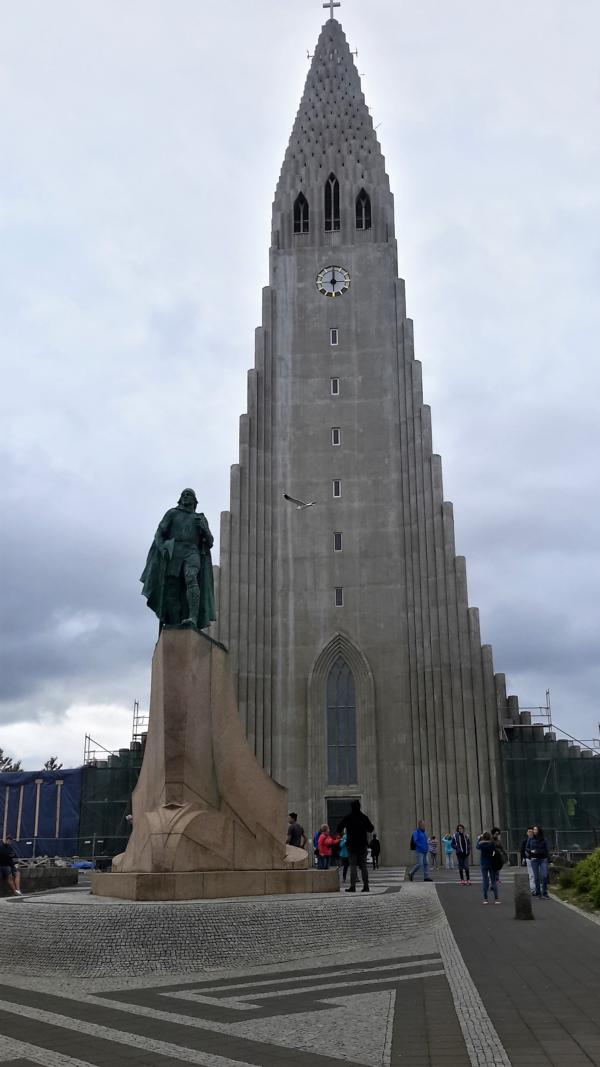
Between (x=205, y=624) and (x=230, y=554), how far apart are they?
25.8m

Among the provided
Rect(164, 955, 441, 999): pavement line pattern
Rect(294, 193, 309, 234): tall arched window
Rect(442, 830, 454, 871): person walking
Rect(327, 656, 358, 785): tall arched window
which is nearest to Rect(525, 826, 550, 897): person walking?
→ Rect(164, 955, 441, 999): pavement line pattern

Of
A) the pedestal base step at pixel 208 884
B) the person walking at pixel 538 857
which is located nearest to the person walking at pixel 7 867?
the pedestal base step at pixel 208 884

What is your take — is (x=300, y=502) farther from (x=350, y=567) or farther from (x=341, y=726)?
(x=341, y=726)

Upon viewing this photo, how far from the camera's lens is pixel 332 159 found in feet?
160

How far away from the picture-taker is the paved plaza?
22.0 ft

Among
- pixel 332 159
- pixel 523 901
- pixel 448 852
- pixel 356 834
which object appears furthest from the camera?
pixel 332 159

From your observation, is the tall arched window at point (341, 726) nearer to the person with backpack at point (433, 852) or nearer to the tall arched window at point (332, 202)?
the person with backpack at point (433, 852)

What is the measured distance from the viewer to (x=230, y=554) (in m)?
41.8

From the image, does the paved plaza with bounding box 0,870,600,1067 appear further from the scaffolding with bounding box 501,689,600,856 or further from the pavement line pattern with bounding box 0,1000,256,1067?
the scaffolding with bounding box 501,689,600,856

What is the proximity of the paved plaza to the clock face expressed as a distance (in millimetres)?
36541

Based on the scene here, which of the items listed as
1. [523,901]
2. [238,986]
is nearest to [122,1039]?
[238,986]

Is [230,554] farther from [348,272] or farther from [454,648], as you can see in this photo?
[348,272]

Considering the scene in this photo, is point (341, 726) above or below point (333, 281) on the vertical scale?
below

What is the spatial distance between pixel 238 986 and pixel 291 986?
1.84 feet
